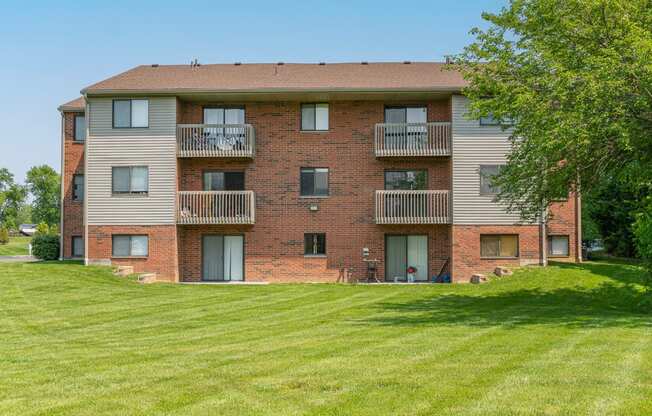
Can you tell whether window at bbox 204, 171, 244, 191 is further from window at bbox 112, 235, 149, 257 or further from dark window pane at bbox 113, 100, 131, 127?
dark window pane at bbox 113, 100, 131, 127

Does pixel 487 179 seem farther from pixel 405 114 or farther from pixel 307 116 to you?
pixel 307 116

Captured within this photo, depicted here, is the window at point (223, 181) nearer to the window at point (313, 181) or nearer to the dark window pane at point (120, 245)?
the window at point (313, 181)

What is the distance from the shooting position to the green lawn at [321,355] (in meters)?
6.94

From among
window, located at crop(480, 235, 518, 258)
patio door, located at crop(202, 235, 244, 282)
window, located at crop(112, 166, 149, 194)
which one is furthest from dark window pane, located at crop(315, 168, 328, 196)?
window, located at crop(112, 166, 149, 194)

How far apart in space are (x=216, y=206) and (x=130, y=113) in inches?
192

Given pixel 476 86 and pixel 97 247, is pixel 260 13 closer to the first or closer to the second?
pixel 476 86

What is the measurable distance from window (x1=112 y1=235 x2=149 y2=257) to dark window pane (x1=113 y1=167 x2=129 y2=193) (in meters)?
1.81

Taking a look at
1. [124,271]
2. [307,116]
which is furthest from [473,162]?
[124,271]

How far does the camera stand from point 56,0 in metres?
16.7

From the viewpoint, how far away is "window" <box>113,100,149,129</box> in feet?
87.6

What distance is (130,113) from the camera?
26.8 metres

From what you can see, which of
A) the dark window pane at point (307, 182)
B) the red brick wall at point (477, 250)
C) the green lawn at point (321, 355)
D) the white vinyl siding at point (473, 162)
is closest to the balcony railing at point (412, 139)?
the white vinyl siding at point (473, 162)

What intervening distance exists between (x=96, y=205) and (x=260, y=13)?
12.1m

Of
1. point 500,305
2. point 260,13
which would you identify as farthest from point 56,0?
point 500,305
